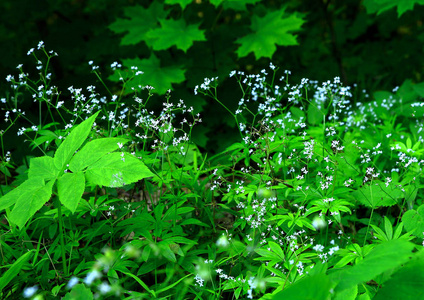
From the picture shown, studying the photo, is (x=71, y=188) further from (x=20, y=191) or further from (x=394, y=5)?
(x=394, y=5)

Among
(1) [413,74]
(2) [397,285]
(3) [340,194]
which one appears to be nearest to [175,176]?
(3) [340,194]

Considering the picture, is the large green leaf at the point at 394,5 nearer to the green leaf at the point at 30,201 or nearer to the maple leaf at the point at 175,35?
the maple leaf at the point at 175,35

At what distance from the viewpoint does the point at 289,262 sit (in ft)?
5.56

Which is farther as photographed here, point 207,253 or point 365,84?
point 365,84

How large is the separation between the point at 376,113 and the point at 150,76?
1.82 metres

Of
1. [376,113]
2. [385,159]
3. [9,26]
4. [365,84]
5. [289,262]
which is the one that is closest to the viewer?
[289,262]

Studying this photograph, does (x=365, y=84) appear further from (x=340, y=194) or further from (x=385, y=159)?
(x=340, y=194)

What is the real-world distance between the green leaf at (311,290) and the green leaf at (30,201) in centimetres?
93

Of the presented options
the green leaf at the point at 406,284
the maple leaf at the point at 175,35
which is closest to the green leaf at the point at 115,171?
the green leaf at the point at 406,284

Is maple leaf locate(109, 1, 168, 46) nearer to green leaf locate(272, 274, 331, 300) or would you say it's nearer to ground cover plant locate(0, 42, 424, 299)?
ground cover plant locate(0, 42, 424, 299)

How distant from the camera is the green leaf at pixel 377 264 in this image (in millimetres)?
1371

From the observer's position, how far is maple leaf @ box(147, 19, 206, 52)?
3.60 metres

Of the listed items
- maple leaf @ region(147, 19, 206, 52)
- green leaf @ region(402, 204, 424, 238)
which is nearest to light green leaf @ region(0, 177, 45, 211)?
green leaf @ region(402, 204, 424, 238)

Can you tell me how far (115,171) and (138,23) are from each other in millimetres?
2656
